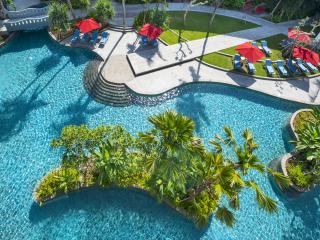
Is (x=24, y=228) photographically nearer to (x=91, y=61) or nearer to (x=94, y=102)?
(x=94, y=102)

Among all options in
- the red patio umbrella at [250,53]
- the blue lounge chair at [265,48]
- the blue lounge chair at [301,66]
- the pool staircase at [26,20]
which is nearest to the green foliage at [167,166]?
the red patio umbrella at [250,53]

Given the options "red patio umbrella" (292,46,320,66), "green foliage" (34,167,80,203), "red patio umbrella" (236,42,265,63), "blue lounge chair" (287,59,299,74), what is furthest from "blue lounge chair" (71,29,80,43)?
"red patio umbrella" (292,46,320,66)

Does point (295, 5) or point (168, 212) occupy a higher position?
point (295, 5)

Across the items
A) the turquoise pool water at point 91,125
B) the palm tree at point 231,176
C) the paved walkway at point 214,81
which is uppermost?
the palm tree at point 231,176

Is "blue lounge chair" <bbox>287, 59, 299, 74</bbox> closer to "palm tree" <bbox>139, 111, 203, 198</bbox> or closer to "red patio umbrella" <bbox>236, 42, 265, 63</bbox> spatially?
"red patio umbrella" <bbox>236, 42, 265, 63</bbox>

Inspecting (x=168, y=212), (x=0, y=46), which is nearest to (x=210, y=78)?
(x=168, y=212)

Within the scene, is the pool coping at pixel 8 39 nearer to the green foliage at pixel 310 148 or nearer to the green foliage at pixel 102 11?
the green foliage at pixel 102 11
